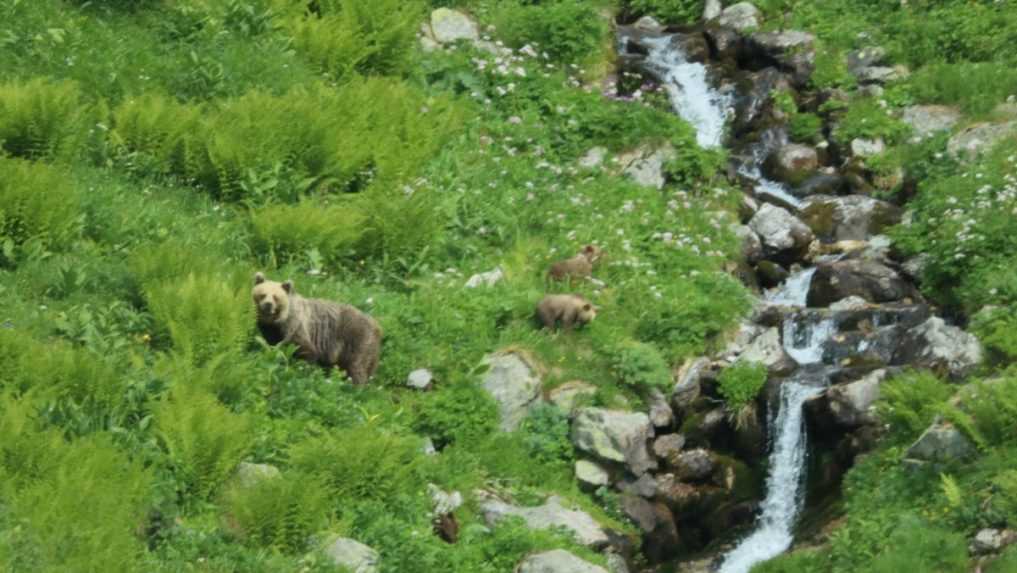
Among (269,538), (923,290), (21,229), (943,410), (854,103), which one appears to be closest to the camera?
(269,538)

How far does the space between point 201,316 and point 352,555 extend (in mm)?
3382

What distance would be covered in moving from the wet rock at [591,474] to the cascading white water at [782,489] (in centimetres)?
155

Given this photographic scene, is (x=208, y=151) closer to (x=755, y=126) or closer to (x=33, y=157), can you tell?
(x=33, y=157)

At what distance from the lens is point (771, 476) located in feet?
63.5

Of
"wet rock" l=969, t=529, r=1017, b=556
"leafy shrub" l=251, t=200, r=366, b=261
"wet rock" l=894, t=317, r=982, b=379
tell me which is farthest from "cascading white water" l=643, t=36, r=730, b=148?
"wet rock" l=969, t=529, r=1017, b=556

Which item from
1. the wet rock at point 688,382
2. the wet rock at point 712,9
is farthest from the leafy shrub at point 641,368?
the wet rock at point 712,9

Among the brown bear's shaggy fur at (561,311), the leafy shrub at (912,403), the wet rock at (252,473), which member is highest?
the wet rock at (252,473)

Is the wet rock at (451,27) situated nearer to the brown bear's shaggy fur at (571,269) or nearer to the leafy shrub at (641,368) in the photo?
the brown bear's shaggy fur at (571,269)

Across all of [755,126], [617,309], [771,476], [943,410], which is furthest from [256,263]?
[755,126]

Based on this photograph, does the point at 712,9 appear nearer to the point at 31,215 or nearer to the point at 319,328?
the point at 319,328

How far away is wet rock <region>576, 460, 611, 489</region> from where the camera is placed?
18.4 meters

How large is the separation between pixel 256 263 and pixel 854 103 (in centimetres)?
1100

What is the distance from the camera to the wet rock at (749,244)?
23188 mm

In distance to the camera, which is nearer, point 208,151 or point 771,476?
point 771,476
